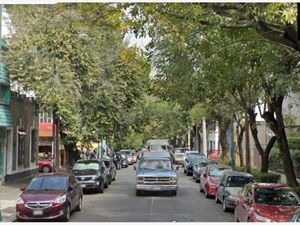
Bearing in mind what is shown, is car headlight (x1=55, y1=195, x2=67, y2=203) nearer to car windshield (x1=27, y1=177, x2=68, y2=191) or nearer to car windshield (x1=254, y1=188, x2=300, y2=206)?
car windshield (x1=27, y1=177, x2=68, y2=191)

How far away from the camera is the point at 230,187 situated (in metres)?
18.9

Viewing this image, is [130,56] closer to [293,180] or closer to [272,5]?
[272,5]

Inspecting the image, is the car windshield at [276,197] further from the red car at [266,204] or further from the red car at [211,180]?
the red car at [211,180]

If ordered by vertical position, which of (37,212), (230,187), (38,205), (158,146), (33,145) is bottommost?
(37,212)

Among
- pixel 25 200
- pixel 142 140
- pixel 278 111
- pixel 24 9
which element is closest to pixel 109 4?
pixel 25 200

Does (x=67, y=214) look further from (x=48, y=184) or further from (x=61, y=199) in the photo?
(x=48, y=184)

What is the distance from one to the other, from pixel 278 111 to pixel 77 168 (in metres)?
11.3

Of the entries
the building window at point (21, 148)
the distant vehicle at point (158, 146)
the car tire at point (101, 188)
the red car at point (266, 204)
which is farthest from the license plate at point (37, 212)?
the distant vehicle at point (158, 146)

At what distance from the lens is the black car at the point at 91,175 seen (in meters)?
25.0

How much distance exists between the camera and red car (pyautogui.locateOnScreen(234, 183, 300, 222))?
1263 centimetres

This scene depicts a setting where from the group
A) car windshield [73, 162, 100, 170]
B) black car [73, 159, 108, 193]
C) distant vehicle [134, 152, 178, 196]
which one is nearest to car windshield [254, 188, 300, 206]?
distant vehicle [134, 152, 178, 196]

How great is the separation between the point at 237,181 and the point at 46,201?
24.7 ft

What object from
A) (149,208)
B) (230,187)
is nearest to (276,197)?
(230,187)

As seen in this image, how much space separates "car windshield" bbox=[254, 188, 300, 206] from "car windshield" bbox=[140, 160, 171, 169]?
34.9 ft
